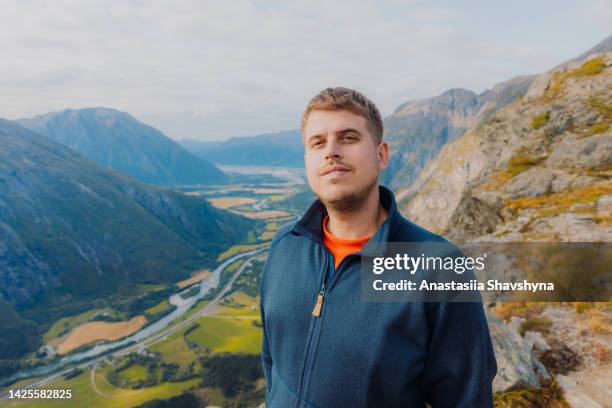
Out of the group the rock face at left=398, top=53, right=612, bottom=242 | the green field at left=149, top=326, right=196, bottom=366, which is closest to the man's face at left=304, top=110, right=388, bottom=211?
the rock face at left=398, top=53, right=612, bottom=242

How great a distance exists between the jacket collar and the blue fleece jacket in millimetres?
18

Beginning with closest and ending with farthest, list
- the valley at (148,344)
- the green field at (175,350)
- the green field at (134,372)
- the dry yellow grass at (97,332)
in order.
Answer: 1. the valley at (148,344)
2. the green field at (134,372)
3. the green field at (175,350)
4. the dry yellow grass at (97,332)

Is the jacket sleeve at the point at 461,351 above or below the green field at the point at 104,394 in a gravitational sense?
above

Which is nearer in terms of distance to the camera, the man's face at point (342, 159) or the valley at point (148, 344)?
the man's face at point (342, 159)

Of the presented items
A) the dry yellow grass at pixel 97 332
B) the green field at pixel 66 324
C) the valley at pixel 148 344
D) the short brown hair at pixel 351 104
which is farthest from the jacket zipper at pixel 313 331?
the green field at pixel 66 324

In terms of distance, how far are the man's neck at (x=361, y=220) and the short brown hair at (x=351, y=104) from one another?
77cm

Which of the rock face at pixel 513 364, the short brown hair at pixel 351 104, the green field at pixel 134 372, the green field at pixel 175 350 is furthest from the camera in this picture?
the green field at pixel 175 350

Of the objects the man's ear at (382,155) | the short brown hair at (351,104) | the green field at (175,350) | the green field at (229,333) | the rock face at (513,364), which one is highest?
the short brown hair at (351,104)

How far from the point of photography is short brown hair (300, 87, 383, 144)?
434 cm

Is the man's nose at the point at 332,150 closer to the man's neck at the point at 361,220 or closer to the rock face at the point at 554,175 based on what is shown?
the man's neck at the point at 361,220

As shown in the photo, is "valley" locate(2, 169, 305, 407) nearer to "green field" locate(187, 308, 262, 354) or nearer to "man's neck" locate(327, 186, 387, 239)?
"green field" locate(187, 308, 262, 354)

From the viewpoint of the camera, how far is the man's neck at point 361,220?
4.48 metres

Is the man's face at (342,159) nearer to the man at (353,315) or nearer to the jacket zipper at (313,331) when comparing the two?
the man at (353,315)

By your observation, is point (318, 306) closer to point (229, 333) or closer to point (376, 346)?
point (376, 346)
